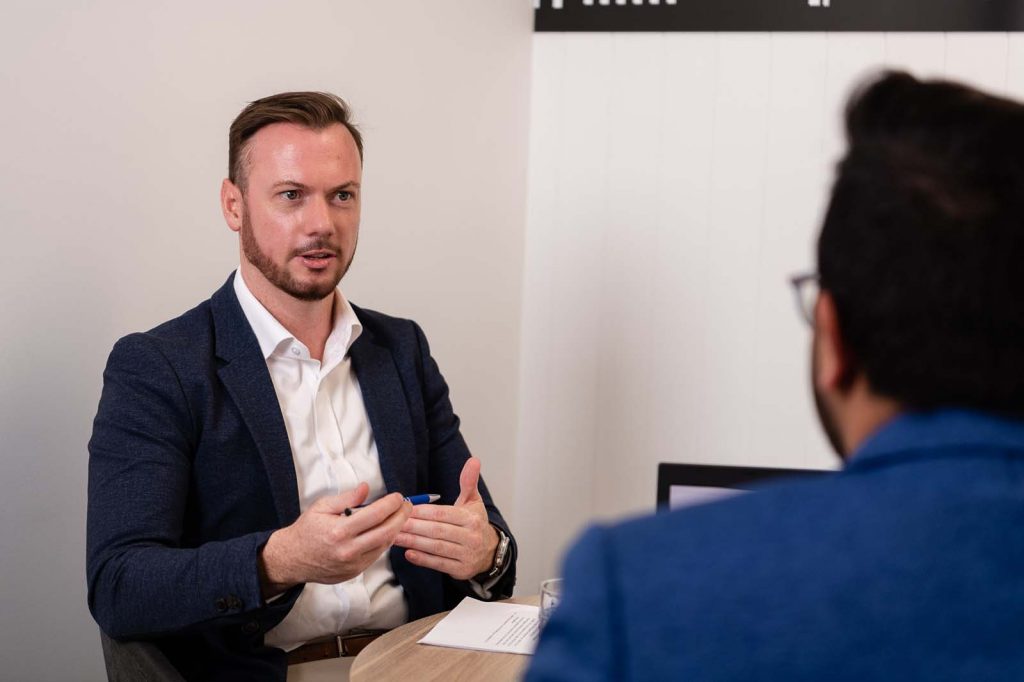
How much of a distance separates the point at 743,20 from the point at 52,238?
7.68ft

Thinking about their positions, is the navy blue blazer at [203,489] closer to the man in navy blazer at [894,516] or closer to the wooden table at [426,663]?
the wooden table at [426,663]

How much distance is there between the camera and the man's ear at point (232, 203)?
2.34 meters

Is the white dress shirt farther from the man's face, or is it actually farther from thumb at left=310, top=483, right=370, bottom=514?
thumb at left=310, top=483, right=370, bottom=514

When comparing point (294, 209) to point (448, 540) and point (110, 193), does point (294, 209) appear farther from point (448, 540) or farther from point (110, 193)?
point (448, 540)

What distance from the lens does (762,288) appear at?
364 cm

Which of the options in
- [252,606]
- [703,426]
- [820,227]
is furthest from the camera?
[703,426]

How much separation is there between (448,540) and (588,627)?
1.29m

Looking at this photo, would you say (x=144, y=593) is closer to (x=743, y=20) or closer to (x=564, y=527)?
(x=564, y=527)

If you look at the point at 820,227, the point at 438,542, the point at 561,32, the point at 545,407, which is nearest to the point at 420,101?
the point at 561,32

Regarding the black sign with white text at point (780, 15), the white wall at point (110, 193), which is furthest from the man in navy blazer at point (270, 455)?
the black sign with white text at point (780, 15)

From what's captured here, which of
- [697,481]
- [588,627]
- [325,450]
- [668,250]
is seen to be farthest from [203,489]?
[668,250]

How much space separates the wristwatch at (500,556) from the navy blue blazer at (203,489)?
0.14ft

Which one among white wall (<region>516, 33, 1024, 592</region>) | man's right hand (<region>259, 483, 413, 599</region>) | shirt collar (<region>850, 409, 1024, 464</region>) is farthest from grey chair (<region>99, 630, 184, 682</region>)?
white wall (<region>516, 33, 1024, 592</region>)

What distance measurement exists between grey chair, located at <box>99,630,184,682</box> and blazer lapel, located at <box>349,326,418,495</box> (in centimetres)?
60
